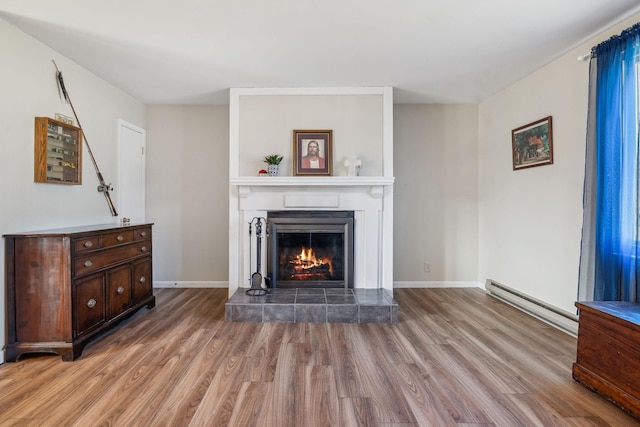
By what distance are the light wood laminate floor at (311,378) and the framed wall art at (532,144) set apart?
164cm

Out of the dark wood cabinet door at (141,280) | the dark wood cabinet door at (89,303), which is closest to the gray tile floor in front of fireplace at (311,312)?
the dark wood cabinet door at (141,280)

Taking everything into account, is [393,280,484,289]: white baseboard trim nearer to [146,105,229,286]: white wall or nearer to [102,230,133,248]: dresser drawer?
[146,105,229,286]: white wall

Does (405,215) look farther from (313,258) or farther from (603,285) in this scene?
(603,285)

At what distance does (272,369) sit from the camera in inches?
83.4

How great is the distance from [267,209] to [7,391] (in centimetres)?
243

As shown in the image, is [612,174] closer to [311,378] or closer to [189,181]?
[311,378]

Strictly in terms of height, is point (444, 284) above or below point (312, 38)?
below

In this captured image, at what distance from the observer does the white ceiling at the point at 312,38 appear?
2.10 meters

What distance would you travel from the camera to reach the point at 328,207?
353 centimetres

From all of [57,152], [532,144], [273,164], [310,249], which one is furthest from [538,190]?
[57,152]

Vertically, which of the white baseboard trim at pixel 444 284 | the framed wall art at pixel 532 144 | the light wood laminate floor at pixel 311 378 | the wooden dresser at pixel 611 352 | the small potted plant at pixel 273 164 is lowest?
the light wood laminate floor at pixel 311 378

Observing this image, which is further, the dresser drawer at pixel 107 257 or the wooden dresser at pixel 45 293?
the dresser drawer at pixel 107 257

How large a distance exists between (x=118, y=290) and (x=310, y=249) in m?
1.96

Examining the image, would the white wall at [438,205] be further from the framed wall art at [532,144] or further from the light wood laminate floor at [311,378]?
the light wood laminate floor at [311,378]
